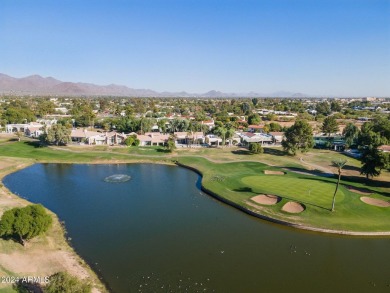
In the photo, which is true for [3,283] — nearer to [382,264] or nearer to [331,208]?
[382,264]

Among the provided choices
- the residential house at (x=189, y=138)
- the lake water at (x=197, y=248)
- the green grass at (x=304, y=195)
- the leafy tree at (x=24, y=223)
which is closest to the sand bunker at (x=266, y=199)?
the green grass at (x=304, y=195)

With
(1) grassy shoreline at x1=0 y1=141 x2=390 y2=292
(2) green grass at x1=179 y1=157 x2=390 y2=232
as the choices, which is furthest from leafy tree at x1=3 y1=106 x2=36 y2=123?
(2) green grass at x1=179 y1=157 x2=390 y2=232

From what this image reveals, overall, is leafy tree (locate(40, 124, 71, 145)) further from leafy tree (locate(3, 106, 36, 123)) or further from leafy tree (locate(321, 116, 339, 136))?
leafy tree (locate(321, 116, 339, 136))

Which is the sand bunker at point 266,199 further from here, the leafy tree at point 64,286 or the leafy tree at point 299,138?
the leafy tree at point 299,138

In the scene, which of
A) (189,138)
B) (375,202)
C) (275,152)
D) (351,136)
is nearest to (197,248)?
(375,202)

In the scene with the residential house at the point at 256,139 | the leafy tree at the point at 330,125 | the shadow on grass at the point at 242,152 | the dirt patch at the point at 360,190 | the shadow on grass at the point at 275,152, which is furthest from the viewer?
the leafy tree at the point at 330,125

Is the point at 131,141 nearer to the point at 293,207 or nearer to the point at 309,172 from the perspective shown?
the point at 309,172

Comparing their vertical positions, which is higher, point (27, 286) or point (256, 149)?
point (256, 149)
